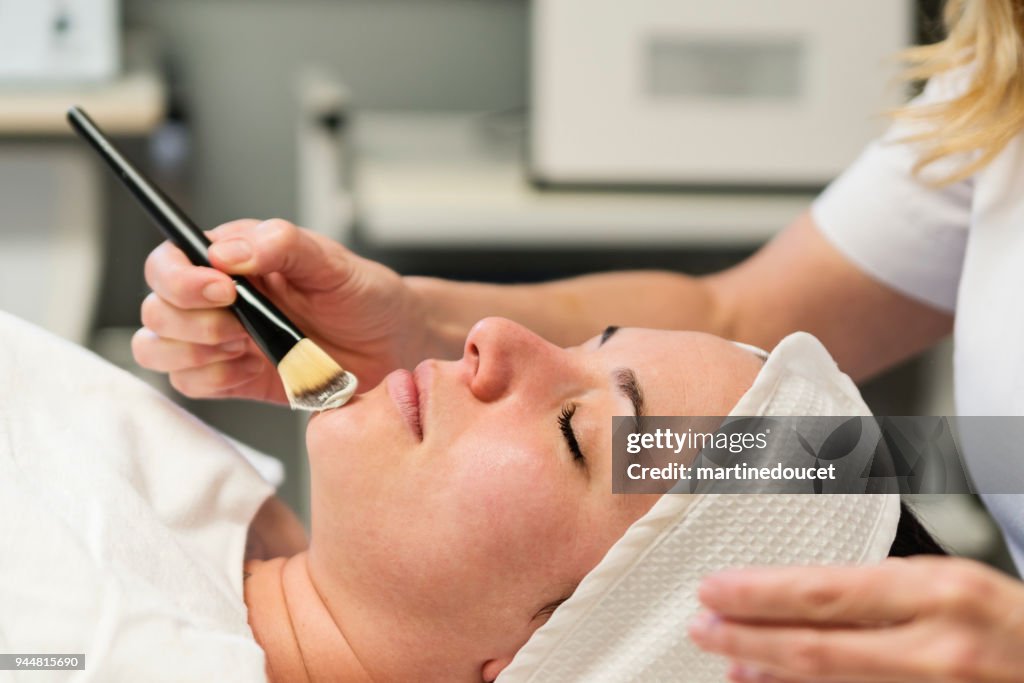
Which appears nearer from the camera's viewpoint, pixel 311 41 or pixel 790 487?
pixel 790 487

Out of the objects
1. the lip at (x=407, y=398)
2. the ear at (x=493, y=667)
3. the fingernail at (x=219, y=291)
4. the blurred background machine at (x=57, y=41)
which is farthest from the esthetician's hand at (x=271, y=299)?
the blurred background machine at (x=57, y=41)

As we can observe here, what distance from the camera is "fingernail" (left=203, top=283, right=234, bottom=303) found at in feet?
2.36

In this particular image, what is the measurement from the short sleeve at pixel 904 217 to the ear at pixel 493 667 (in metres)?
0.52

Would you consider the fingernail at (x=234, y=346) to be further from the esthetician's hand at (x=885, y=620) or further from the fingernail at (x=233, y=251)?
the esthetician's hand at (x=885, y=620)

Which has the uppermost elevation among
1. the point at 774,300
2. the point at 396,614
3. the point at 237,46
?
the point at 237,46

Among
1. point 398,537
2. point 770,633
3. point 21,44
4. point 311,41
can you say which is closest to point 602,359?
point 398,537

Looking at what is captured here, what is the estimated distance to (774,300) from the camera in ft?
3.24

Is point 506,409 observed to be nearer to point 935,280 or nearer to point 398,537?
point 398,537

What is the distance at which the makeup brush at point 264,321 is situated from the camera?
691 millimetres

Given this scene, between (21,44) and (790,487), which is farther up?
(21,44)

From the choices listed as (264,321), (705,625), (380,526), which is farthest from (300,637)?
(705,625)

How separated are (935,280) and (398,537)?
1.87 feet

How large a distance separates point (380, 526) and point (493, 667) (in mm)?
118

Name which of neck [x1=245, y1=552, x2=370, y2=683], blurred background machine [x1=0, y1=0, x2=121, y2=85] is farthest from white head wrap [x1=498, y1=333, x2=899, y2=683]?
blurred background machine [x1=0, y1=0, x2=121, y2=85]
